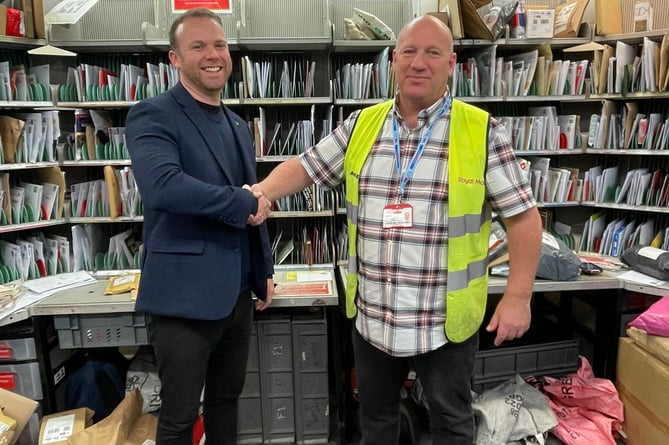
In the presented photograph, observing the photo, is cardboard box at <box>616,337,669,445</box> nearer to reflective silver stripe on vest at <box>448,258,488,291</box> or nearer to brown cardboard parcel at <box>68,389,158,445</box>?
reflective silver stripe on vest at <box>448,258,488,291</box>

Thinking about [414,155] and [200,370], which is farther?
[200,370]

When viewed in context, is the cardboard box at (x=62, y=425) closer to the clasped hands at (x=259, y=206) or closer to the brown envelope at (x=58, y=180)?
the brown envelope at (x=58, y=180)

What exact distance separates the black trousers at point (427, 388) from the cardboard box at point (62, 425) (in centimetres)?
140

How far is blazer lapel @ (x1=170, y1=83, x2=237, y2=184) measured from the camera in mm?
1644

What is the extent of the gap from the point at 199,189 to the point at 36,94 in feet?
5.68

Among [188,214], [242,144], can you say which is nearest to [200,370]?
[188,214]

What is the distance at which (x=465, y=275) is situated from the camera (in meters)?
1.48

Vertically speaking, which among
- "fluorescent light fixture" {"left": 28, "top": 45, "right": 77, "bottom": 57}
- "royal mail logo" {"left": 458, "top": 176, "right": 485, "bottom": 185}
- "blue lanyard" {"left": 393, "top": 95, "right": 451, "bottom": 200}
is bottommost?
"royal mail logo" {"left": 458, "top": 176, "right": 485, "bottom": 185}

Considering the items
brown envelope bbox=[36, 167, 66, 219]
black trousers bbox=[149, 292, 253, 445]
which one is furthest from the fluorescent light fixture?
black trousers bbox=[149, 292, 253, 445]

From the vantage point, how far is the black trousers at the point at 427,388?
153cm

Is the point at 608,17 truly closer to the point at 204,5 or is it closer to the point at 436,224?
the point at 436,224

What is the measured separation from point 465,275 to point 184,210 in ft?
2.88

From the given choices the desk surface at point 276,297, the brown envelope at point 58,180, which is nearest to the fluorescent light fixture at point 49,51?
the brown envelope at point 58,180

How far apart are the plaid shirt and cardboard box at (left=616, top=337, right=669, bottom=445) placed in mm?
1285
